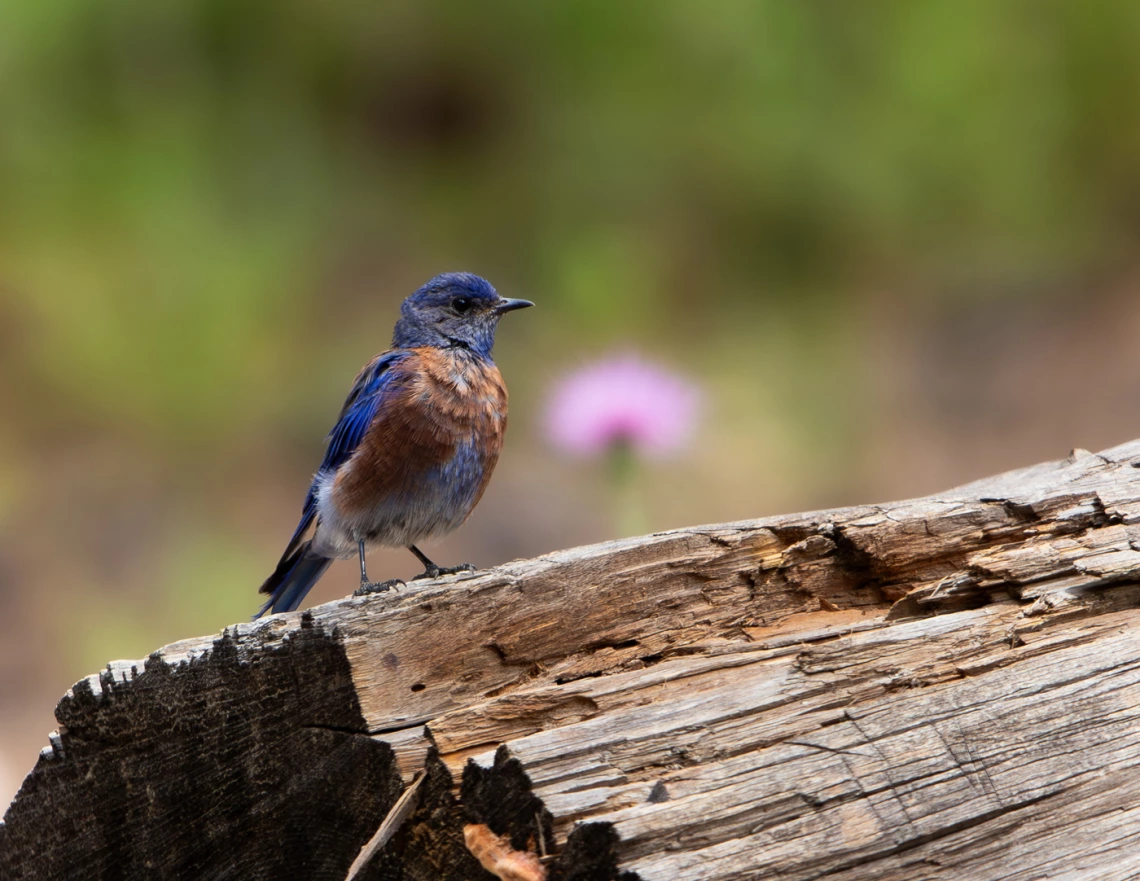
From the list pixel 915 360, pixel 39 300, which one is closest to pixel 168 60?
pixel 39 300

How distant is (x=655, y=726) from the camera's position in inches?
95.7

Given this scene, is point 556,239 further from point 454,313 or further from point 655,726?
point 655,726

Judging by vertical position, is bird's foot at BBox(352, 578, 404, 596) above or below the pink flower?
below

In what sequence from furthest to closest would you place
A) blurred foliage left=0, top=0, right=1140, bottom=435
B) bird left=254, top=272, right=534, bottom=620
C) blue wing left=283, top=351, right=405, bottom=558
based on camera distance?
blurred foliage left=0, top=0, right=1140, bottom=435
blue wing left=283, top=351, right=405, bottom=558
bird left=254, top=272, right=534, bottom=620

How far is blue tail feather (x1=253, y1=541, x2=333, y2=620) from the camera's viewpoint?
13.5 ft

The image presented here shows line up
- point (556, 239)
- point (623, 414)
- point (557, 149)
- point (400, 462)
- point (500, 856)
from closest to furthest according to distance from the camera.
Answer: point (500, 856)
point (400, 462)
point (623, 414)
point (556, 239)
point (557, 149)

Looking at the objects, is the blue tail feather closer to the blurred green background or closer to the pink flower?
the pink flower

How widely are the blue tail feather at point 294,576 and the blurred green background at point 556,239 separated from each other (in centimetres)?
230

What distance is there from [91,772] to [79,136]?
5.55 meters

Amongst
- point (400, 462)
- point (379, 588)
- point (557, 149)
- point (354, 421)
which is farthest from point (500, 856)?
point (557, 149)

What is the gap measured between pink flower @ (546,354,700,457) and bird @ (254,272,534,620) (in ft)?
2.32

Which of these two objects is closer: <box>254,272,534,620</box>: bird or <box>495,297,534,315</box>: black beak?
<box>254,272,534,620</box>: bird

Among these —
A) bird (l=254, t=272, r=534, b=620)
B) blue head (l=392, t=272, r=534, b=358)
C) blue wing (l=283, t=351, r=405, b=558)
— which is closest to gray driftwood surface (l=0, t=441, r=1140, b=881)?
bird (l=254, t=272, r=534, b=620)

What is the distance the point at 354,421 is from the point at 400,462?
0.25 meters
